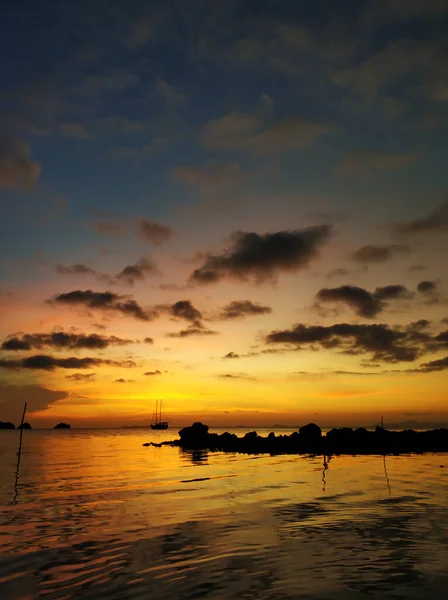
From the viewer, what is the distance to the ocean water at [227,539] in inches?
587

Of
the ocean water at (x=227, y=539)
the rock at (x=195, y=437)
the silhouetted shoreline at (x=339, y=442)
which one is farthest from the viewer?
the rock at (x=195, y=437)

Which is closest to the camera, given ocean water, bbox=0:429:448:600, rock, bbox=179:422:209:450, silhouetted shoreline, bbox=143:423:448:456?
ocean water, bbox=0:429:448:600

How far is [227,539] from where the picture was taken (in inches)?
829

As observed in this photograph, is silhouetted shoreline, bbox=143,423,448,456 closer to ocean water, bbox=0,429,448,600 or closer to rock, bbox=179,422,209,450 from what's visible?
rock, bbox=179,422,209,450

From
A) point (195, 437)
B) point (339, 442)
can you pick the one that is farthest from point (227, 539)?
point (195, 437)

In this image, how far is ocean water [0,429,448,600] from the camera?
14.9 m

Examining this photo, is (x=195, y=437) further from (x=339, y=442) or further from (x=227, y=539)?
(x=227, y=539)

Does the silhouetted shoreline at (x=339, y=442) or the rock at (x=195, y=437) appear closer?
the silhouetted shoreline at (x=339, y=442)

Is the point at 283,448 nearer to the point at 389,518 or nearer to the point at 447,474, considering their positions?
the point at 447,474

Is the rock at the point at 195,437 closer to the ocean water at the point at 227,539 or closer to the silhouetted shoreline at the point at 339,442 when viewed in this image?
the silhouetted shoreline at the point at 339,442

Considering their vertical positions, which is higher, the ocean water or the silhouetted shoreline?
the silhouetted shoreline

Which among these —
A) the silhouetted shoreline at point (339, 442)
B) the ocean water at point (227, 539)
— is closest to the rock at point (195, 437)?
the silhouetted shoreline at point (339, 442)

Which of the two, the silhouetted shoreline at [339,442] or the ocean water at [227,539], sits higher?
the silhouetted shoreline at [339,442]

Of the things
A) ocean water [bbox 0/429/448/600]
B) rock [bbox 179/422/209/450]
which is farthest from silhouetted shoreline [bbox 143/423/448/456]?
ocean water [bbox 0/429/448/600]
